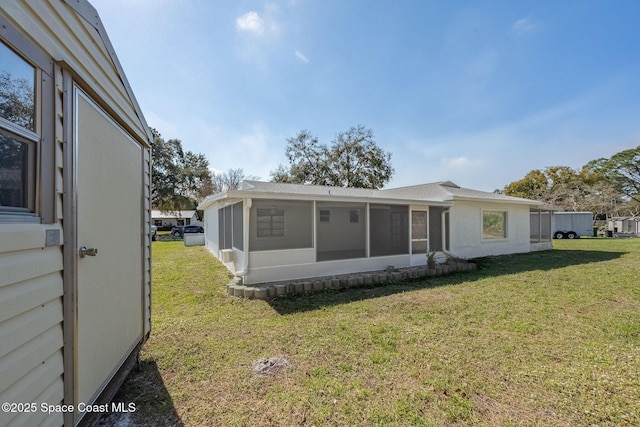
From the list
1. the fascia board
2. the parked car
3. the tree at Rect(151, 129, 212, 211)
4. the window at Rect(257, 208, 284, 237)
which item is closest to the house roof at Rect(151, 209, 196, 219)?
the tree at Rect(151, 129, 212, 211)

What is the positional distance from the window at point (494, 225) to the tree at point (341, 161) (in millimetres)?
13576

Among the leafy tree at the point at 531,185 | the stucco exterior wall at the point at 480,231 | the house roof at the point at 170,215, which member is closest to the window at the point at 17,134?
the stucco exterior wall at the point at 480,231

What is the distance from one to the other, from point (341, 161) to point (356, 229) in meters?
13.9

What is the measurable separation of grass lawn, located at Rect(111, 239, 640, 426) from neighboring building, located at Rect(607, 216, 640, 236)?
29.8m

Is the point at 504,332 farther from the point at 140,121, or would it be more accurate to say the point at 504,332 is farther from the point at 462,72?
the point at 462,72

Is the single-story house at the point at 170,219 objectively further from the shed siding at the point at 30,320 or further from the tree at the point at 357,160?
the shed siding at the point at 30,320

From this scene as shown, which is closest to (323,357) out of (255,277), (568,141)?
(255,277)

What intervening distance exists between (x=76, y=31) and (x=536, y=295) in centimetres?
817

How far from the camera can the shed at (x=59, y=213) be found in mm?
1325

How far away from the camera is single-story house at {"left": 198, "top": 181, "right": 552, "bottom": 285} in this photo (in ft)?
21.9

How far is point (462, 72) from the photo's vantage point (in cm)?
1010

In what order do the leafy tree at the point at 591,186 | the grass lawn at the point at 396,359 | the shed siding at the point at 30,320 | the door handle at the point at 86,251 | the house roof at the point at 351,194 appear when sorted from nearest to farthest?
the shed siding at the point at 30,320, the door handle at the point at 86,251, the grass lawn at the point at 396,359, the house roof at the point at 351,194, the leafy tree at the point at 591,186

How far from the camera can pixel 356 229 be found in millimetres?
11906

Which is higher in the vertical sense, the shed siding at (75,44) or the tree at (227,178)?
Answer: the tree at (227,178)
